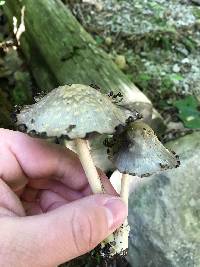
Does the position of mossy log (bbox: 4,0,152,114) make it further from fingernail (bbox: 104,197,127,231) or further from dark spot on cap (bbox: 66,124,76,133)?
dark spot on cap (bbox: 66,124,76,133)

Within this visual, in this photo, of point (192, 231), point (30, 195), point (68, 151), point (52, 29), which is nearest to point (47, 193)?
point (30, 195)

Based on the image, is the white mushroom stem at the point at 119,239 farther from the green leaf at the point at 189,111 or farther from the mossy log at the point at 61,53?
the green leaf at the point at 189,111

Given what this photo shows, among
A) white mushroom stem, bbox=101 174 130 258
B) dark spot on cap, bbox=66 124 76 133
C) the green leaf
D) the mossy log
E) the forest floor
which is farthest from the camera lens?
the forest floor

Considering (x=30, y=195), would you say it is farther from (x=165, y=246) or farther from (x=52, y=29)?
(x=52, y=29)

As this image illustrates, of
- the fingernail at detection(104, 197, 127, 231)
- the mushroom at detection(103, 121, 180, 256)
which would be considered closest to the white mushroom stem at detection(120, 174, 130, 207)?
the mushroom at detection(103, 121, 180, 256)

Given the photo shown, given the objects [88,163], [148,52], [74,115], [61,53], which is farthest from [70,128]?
[148,52]

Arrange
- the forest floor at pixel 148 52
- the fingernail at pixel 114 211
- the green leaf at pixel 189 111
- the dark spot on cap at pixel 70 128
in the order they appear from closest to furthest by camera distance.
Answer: the dark spot on cap at pixel 70 128 < the fingernail at pixel 114 211 < the green leaf at pixel 189 111 < the forest floor at pixel 148 52

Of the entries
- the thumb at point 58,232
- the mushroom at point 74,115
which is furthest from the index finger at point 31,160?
the thumb at point 58,232
